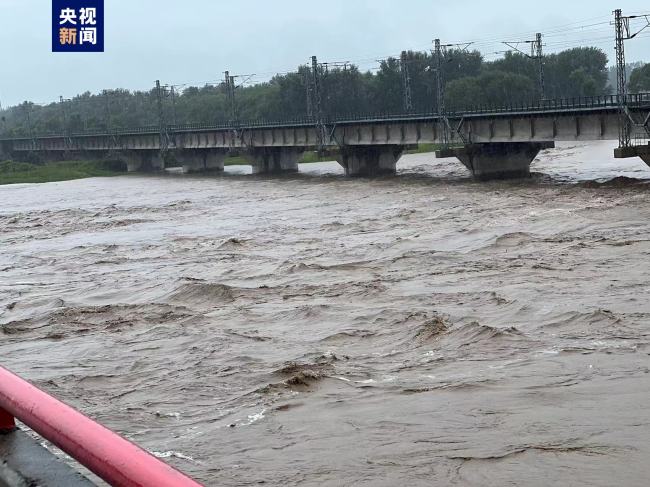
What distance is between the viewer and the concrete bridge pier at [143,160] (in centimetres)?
12506

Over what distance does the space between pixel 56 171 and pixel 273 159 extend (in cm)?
2862

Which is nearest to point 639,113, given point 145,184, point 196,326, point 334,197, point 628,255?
point 334,197

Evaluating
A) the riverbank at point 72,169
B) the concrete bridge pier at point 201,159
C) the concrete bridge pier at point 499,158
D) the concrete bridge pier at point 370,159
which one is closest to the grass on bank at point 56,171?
the riverbank at point 72,169

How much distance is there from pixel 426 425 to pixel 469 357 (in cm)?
358

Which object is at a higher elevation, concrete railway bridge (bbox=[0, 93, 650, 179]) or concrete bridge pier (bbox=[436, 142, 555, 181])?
concrete railway bridge (bbox=[0, 93, 650, 179])

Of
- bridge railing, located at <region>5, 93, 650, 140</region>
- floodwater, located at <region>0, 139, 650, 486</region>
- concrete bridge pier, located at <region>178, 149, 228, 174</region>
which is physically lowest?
floodwater, located at <region>0, 139, 650, 486</region>

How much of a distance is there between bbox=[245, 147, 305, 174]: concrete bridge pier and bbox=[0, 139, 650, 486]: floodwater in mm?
56988

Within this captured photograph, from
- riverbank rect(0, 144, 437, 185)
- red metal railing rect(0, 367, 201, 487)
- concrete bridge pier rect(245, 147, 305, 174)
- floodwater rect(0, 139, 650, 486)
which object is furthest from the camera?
riverbank rect(0, 144, 437, 185)

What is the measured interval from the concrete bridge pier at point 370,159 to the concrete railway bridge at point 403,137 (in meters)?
0.08

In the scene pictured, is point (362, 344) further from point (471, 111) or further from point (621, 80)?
point (471, 111)

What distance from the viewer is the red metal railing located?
4270mm

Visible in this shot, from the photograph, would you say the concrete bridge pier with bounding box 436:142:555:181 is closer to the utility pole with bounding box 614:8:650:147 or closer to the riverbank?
the utility pole with bounding box 614:8:650:147

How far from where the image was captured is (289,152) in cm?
9831

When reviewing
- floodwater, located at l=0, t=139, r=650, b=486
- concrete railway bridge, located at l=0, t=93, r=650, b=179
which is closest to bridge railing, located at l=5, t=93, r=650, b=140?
concrete railway bridge, located at l=0, t=93, r=650, b=179
